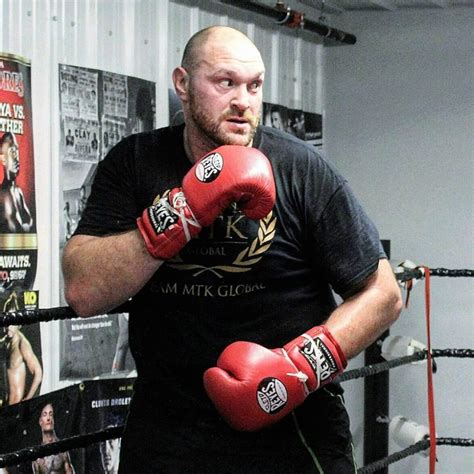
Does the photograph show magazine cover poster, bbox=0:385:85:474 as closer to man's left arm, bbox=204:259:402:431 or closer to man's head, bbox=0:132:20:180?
man's head, bbox=0:132:20:180

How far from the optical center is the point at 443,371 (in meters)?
5.39

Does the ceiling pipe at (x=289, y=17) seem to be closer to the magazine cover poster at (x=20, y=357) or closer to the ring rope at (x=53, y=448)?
the magazine cover poster at (x=20, y=357)

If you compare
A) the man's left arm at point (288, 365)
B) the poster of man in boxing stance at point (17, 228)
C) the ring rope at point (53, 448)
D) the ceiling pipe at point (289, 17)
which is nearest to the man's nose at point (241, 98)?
the man's left arm at point (288, 365)

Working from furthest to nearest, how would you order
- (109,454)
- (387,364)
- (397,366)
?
→ (109,454)
(397,366)
(387,364)

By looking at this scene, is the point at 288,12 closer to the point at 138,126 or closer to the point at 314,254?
the point at 138,126

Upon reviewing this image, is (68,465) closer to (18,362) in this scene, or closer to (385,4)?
(18,362)

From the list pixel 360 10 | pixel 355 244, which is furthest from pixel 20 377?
pixel 360 10

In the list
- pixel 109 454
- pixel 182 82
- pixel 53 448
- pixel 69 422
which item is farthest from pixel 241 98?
pixel 109 454

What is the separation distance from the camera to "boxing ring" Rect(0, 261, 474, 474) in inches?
82.0

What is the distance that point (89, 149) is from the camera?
150 inches

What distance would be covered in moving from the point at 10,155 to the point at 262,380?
70.4 inches

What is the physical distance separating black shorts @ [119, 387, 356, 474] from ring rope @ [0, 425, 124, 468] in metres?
0.16

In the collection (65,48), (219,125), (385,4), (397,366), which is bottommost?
Result: (397,366)

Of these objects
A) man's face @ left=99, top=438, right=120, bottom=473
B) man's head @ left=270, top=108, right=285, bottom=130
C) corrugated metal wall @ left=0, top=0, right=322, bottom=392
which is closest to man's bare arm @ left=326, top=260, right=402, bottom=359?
corrugated metal wall @ left=0, top=0, right=322, bottom=392
